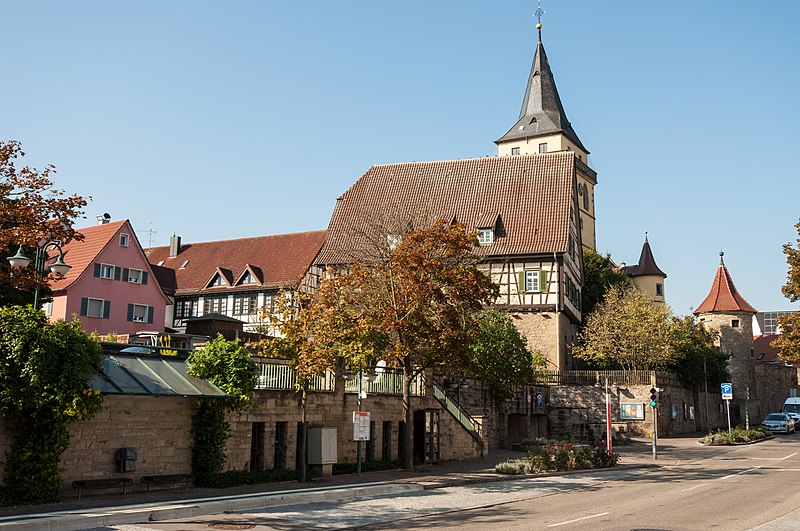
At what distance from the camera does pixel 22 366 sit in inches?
675

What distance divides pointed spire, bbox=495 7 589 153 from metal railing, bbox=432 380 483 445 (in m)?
49.0

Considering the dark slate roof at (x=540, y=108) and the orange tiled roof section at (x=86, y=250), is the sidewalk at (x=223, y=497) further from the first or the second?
the dark slate roof at (x=540, y=108)

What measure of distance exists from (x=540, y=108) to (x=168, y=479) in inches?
2544

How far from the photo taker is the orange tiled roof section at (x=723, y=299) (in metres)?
72.9

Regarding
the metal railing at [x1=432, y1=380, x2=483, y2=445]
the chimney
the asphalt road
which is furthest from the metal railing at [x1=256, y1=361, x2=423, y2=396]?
the chimney

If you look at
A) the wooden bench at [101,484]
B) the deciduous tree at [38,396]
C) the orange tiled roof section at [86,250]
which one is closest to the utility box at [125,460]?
the wooden bench at [101,484]

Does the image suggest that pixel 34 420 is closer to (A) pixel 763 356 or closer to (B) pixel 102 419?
(B) pixel 102 419

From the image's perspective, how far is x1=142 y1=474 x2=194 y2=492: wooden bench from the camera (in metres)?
19.8

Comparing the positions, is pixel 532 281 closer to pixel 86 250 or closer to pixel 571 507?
pixel 86 250

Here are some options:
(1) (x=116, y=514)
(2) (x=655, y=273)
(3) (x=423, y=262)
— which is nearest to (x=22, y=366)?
(1) (x=116, y=514)

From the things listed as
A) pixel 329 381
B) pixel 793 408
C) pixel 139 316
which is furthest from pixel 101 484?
pixel 793 408

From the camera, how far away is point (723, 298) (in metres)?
73.6

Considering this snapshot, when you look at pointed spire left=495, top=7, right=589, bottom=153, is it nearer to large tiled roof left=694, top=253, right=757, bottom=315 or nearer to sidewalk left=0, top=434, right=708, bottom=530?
large tiled roof left=694, top=253, right=757, bottom=315

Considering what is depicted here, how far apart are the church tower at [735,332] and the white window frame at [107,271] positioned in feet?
160
